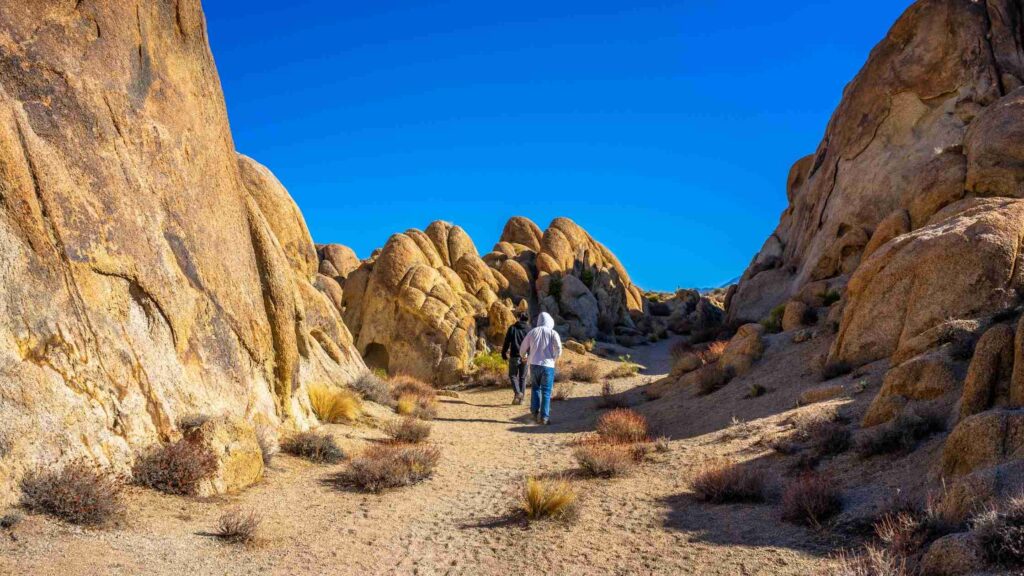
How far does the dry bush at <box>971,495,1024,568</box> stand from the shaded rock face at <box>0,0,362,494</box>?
25.8 ft

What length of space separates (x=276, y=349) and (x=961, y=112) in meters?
21.0

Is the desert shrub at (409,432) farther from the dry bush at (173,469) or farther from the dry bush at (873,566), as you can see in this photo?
the dry bush at (873,566)

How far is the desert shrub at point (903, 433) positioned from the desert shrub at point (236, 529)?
7198 mm

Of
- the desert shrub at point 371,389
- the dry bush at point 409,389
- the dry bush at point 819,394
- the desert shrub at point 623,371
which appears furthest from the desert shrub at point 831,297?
the desert shrub at point 371,389

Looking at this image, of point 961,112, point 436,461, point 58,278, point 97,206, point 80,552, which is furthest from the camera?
point 961,112

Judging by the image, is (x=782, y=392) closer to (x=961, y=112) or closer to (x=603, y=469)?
(x=603, y=469)

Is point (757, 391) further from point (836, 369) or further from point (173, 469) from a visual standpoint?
point (173, 469)

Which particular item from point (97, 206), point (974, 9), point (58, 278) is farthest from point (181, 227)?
point (974, 9)

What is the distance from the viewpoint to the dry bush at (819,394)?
11.7m

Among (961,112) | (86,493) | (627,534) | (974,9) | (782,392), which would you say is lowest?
(627,534)

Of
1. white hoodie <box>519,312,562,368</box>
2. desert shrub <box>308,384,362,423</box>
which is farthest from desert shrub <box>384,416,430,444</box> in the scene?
white hoodie <box>519,312,562,368</box>

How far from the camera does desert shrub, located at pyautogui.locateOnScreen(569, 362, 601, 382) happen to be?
23359 millimetres

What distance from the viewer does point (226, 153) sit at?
11336 millimetres

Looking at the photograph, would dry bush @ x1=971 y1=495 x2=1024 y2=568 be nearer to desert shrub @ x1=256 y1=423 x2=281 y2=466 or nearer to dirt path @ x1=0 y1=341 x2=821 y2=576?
dirt path @ x1=0 y1=341 x2=821 y2=576
